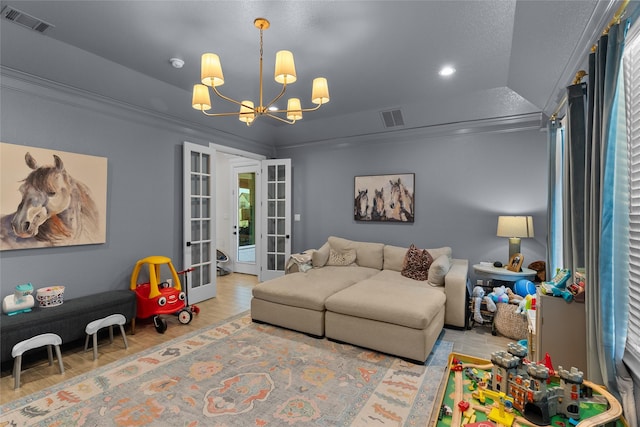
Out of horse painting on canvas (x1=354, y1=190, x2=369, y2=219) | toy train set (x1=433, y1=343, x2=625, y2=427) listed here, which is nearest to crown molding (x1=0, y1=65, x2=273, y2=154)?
horse painting on canvas (x1=354, y1=190, x2=369, y2=219)

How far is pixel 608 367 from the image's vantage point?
1631 mm

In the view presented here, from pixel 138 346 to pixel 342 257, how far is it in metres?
2.86

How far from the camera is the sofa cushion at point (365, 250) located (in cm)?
477

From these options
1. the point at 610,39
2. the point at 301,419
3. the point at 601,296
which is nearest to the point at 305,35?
the point at 610,39

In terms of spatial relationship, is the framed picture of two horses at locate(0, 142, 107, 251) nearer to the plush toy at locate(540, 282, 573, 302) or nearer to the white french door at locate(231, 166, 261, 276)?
the white french door at locate(231, 166, 261, 276)

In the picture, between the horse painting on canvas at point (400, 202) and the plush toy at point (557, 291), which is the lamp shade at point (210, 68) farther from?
the horse painting on canvas at point (400, 202)

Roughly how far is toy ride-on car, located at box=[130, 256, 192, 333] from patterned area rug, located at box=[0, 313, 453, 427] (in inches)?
20.0

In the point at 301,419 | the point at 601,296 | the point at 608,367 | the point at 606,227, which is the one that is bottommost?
the point at 301,419

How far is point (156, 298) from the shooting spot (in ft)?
11.7

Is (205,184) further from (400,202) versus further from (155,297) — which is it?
(400,202)

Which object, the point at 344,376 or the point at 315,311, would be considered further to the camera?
the point at 315,311

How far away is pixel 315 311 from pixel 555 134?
3.21 meters

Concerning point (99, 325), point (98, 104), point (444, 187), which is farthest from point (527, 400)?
point (98, 104)

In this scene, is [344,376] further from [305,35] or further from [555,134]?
[555,134]
